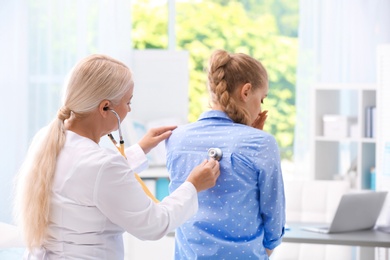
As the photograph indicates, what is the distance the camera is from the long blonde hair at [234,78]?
86.7 inches

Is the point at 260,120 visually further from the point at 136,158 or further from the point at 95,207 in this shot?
the point at 95,207

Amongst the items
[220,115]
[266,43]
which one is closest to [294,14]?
[266,43]

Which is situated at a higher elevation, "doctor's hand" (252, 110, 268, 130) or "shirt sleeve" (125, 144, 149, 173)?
"doctor's hand" (252, 110, 268, 130)

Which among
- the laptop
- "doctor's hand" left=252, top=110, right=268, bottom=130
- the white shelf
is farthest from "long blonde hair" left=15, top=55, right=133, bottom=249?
the white shelf

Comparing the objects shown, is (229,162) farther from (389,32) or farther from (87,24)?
(389,32)

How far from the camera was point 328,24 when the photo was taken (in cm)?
586

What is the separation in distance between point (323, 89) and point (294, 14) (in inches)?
61.2

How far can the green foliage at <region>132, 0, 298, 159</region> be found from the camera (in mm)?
6973

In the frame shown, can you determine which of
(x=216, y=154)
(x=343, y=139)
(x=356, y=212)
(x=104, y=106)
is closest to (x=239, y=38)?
(x=343, y=139)

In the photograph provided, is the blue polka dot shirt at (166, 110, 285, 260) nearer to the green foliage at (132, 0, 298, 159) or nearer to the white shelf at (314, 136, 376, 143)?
the white shelf at (314, 136, 376, 143)

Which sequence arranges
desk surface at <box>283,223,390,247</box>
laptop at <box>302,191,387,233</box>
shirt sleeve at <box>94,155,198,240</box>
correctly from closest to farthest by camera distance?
shirt sleeve at <box>94,155,198,240</box>, desk surface at <box>283,223,390,247</box>, laptop at <box>302,191,387,233</box>

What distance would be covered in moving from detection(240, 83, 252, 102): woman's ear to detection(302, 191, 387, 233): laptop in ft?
3.92

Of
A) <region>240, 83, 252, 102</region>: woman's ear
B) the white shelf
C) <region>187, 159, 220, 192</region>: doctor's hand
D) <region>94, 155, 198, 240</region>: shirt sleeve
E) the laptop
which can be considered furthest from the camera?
the white shelf

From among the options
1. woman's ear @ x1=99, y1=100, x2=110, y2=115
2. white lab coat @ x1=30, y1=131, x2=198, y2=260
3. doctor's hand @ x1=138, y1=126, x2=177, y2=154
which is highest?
woman's ear @ x1=99, y1=100, x2=110, y2=115
